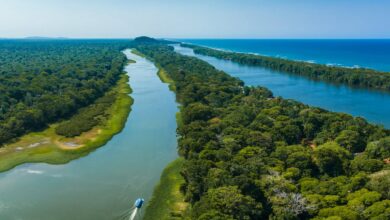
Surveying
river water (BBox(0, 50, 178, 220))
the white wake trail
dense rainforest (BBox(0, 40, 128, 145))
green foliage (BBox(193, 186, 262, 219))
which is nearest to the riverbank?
river water (BBox(0, 50, 178, 220))

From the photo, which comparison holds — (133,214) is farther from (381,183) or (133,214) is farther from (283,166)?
(381,183)

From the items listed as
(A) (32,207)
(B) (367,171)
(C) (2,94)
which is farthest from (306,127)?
(C) (2,94)

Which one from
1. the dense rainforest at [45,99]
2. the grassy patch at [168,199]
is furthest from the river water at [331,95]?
the dense rainforest at [45,99]

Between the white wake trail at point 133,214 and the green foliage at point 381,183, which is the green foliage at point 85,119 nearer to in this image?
the white wake trail at point 133,214

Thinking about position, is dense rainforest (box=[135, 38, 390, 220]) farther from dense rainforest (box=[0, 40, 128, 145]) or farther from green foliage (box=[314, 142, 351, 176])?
dense rainforest (box=[0, 40, 128, 145])

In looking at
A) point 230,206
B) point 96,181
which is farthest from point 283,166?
point 96,181

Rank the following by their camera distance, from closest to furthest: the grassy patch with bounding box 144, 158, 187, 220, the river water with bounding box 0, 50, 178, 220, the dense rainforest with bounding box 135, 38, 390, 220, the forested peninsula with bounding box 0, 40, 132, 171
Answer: the dense rainforest with bounding box 135, 38, 390, 220 → the grassy patch with bounding box 144, 158, 187, 220 → the river water with bounding box 0, 50, 178, 220 → the forested peninsula with bounding box 0, 40, 132, 171
